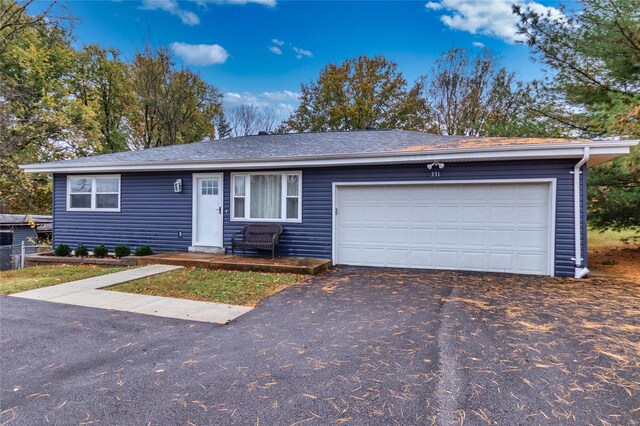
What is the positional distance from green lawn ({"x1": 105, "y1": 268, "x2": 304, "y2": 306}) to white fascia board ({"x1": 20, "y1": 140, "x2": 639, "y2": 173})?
2578 mm

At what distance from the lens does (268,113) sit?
962 inches

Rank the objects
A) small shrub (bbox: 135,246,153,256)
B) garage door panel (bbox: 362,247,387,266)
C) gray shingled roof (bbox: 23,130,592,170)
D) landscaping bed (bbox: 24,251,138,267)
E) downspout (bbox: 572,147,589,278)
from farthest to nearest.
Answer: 1. small shrub (bbox: 135,246,153,256)
2. landscaping bed (bbox: 24,251,138,267)
3. gray shingled roof (bbox: 23,130,592,170)
4. garage door panel (bbox: 362,247,387,266)
5. downspout (bbox: 572,147,589,278)

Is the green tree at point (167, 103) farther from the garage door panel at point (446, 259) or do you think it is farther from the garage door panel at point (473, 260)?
the garage door panel at point (473, 260)

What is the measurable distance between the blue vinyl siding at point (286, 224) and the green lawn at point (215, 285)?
5.47 feet

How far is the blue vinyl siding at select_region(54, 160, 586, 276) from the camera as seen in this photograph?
21.5 ft

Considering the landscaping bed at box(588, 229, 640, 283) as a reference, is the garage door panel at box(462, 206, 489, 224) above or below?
above

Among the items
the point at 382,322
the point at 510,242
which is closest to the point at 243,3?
the point at 510,242

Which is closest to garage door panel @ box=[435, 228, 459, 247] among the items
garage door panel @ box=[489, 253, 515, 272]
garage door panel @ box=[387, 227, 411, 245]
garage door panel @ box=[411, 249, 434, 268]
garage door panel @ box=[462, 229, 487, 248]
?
garage door panel @ box=[462, 229, 487, 248]

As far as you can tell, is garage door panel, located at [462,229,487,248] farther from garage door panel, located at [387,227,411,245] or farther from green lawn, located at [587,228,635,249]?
green lawn, located at [587,228,635,249]

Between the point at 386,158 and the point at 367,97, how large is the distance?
14667 mm

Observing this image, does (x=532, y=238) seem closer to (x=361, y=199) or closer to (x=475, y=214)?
(x=475, y=214)

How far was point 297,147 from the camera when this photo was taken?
365 inches

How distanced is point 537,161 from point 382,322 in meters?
4.91

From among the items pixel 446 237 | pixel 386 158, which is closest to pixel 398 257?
pixel 446 237
